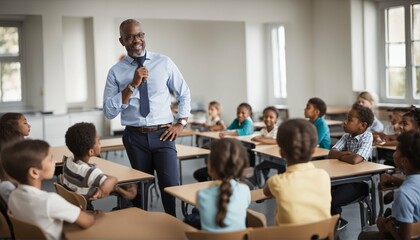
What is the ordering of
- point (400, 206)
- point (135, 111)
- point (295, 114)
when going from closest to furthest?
point (400, 206), point (135, 111), point (295, 114)

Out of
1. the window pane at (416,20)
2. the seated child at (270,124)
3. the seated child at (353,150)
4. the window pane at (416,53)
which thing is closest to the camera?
the seated child at (353,150)

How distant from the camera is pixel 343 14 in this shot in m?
9.38

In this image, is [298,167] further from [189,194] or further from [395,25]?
[395,25]

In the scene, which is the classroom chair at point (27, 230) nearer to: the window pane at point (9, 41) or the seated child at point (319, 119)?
the seated child at point (319, 119)

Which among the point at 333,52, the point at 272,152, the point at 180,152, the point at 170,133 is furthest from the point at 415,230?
the point at 333,52

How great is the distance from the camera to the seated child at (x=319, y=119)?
5332mm

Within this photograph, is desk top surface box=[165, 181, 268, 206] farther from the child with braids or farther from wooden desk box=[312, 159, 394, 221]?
wooden desk box=[312, 159, 394, 221]

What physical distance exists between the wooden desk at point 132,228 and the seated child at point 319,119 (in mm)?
2831

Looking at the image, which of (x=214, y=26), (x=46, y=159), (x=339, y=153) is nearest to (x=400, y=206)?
(x=339, y=153)

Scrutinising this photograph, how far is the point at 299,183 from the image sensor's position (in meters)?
2.57

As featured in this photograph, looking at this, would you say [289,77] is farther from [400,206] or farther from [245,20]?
[400,206]

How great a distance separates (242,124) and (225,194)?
414 centimetres

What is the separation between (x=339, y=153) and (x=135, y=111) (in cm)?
155

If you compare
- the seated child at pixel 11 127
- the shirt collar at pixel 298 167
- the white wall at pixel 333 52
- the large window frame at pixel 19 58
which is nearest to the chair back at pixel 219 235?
the shirt collar at pixel 298 167
